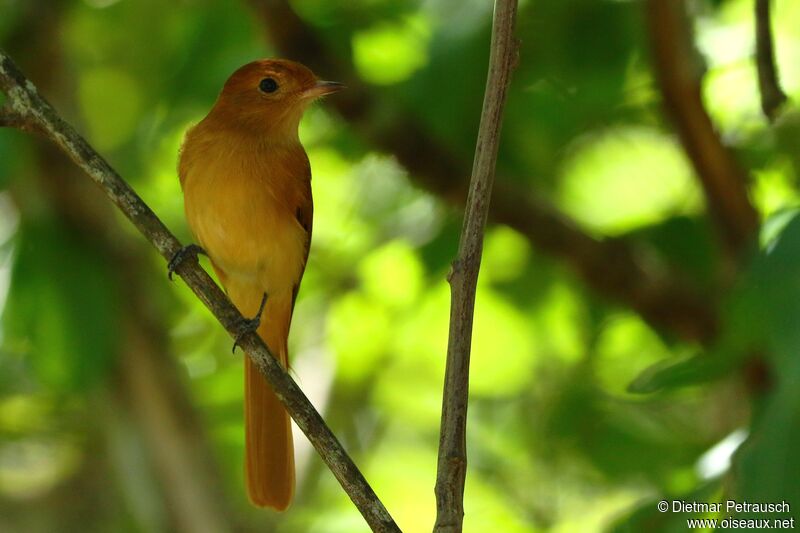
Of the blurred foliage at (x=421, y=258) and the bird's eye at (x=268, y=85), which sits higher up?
the bird's eye at (x=268, y=85)

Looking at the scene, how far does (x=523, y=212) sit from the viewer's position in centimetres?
443

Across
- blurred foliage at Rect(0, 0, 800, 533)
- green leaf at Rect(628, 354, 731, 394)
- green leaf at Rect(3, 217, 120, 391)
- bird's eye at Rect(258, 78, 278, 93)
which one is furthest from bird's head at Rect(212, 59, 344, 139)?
green leaf at Rect(628, 354, 731, 394)

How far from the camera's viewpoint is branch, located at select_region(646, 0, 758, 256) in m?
4.15

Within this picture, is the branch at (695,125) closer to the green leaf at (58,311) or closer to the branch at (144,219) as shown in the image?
the branch at (144,219)

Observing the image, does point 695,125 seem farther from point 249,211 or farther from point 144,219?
point 144,219

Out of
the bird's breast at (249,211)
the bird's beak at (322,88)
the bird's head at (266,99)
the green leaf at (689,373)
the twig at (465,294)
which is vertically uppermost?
the bird's head at (266,99)

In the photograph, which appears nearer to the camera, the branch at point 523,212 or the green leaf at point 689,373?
the green leaf at point 689,373

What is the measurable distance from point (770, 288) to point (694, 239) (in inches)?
81.2

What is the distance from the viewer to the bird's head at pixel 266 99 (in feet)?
14.9

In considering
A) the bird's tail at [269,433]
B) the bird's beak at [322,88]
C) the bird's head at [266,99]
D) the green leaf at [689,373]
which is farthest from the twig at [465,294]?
the bird's head at [266,99]

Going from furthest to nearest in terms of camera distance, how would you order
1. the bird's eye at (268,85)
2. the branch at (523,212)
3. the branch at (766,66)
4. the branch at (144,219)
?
1. the bird's eye at (268,85)
2. the branch at (523,212)
3. the branch at (766,66)
4. the branch at (144,219)

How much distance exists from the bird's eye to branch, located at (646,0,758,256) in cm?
155

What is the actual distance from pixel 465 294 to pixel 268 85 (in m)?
2.67

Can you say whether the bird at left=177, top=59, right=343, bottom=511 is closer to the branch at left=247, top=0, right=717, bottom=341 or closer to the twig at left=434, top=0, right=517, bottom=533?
the branch at left=247, top=0, right=717, bottom=341
